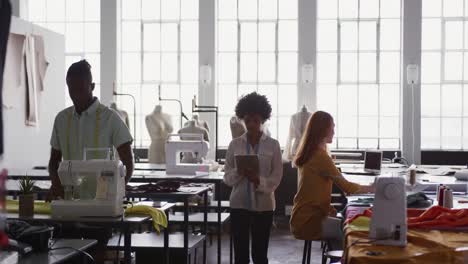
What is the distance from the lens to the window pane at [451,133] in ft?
31.8

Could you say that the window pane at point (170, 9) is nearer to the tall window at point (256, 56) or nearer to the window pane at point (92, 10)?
the tall window at point (256, 56)

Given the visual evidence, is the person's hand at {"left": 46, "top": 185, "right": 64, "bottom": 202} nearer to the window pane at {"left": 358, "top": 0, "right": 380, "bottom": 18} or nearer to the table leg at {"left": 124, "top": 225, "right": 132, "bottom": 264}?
the table leg at {"left": 124, "top": 225, "right": 132, "bottom": 264}

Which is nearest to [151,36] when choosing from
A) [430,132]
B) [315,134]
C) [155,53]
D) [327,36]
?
[155,53]

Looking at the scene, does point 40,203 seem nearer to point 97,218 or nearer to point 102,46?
point 97,218

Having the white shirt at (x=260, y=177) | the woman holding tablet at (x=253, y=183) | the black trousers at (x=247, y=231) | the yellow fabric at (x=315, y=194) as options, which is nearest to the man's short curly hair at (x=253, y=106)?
the woman holding tablet at (x=253, y=183)

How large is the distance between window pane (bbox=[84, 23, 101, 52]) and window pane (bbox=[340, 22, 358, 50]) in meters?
3.70

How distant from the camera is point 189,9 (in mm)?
10227

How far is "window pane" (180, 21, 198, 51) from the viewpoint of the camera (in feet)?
33.4

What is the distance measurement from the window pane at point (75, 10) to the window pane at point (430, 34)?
5174 millimetres

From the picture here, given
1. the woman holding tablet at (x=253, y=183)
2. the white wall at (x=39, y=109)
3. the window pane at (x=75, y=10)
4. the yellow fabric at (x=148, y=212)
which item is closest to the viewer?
the yellow fabric at (x=148, y=212)

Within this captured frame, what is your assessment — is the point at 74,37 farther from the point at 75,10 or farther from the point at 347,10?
the point at 347,10

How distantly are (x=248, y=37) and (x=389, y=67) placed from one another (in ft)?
6.95

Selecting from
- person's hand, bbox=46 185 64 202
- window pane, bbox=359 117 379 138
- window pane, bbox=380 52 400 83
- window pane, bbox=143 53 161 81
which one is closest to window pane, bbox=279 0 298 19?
window pane, bbox=380 52 400 83

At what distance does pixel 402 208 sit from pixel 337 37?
7518 mm
